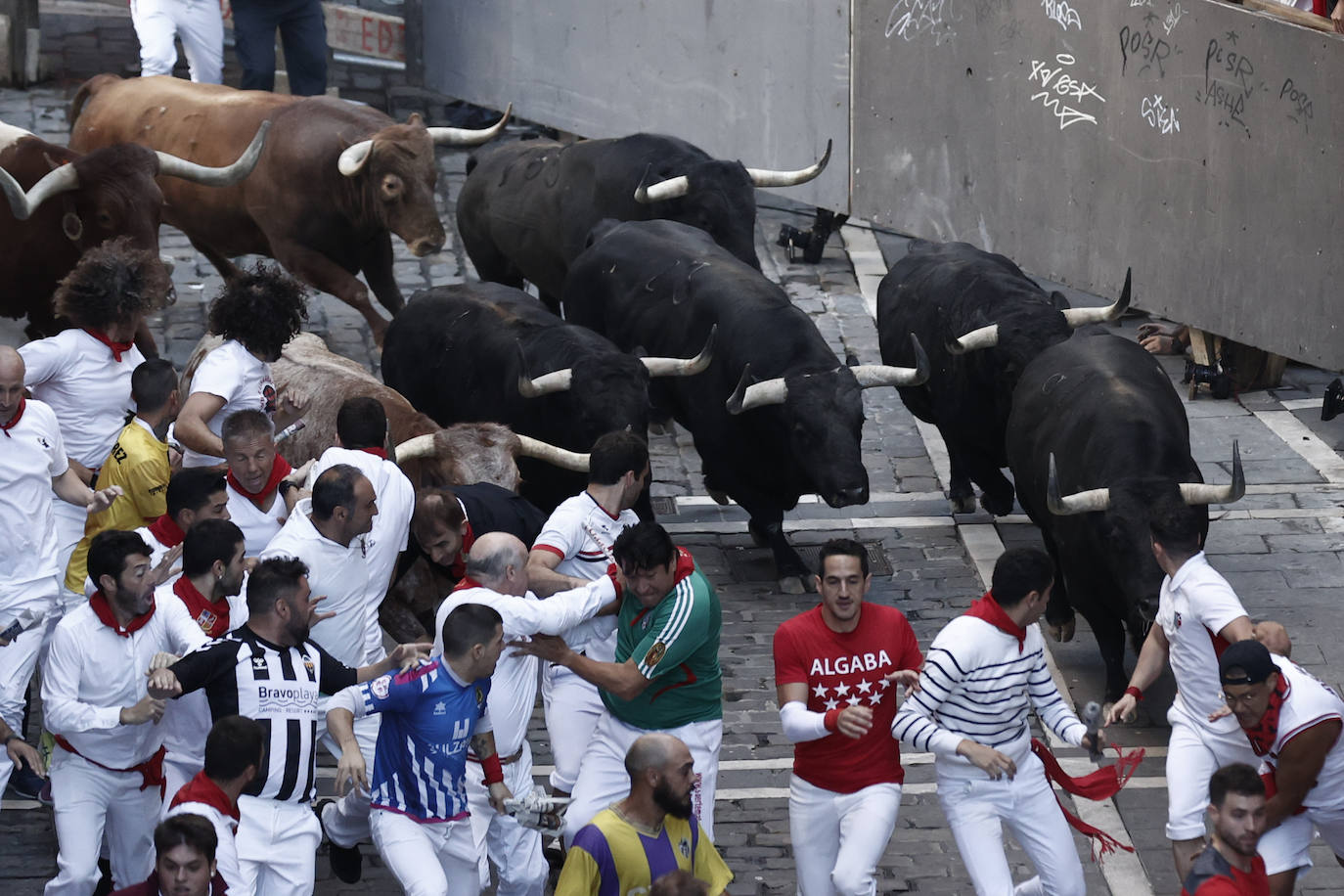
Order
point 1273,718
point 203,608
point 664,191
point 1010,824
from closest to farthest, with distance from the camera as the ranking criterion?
point 1273,718, point 1010,824, point 203,608, point 664,191

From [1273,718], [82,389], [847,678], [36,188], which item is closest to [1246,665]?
[1273,718]

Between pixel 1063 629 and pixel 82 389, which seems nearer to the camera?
pixel 82 389

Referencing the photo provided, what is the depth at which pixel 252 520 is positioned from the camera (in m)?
7.96

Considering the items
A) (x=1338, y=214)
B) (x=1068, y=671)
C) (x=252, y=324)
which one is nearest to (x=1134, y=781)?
(x=1068, y=671)

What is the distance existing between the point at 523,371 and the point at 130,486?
273 cm

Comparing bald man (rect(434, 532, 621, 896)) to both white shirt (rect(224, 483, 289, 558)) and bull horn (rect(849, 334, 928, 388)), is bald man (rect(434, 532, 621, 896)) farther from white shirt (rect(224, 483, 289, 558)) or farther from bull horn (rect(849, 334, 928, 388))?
bull horn (rect(849, 334, 928, 388))

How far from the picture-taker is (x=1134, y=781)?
28.6ft

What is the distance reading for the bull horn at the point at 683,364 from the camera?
36.0ft

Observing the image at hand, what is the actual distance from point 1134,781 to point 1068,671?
4.18ft

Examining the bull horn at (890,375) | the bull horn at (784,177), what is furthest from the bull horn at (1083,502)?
the bull horn at (784,177)

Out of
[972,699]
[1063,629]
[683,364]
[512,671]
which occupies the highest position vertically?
[972,699]

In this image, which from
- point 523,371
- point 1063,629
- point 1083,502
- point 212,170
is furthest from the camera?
point 212,170

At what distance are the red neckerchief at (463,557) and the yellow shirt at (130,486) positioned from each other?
1.31 m

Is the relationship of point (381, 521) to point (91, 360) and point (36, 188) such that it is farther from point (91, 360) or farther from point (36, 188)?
point (36, 188)
